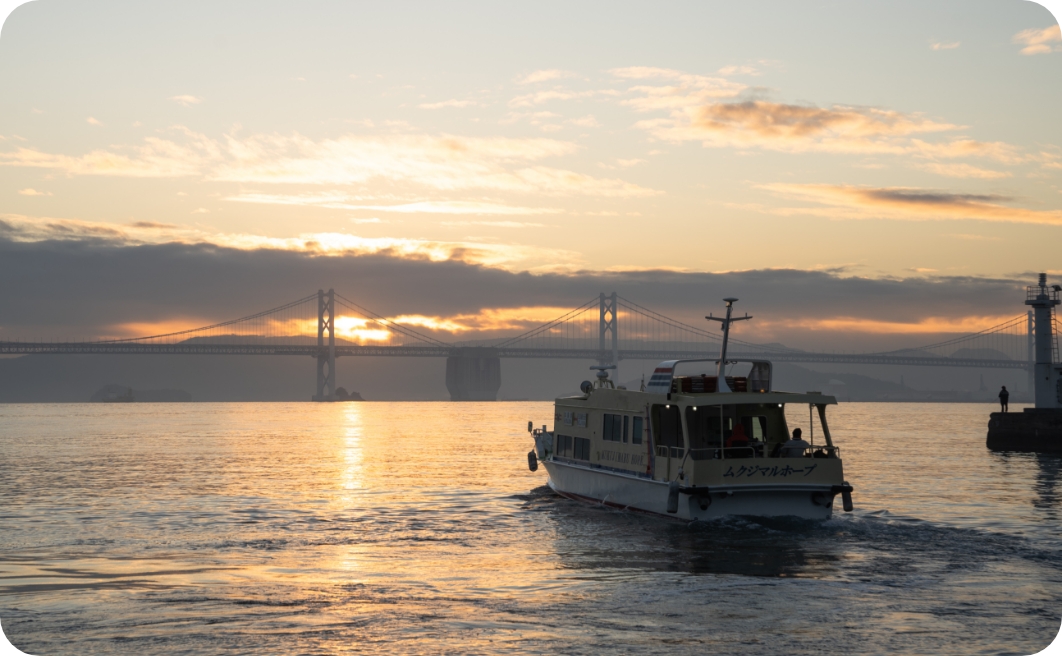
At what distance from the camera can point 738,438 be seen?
22938mm

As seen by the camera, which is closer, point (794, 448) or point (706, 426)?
point (794, 448)

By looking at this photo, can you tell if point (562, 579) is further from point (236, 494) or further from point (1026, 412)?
point (1026, 412)

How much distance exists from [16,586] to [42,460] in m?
37.0

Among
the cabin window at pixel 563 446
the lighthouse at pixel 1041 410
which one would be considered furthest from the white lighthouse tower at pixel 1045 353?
the cabin window at pixel 563 446

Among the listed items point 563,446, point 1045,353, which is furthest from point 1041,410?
point 563,446

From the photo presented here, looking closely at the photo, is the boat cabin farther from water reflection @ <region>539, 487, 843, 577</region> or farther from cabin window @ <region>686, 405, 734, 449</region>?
water reflection @ <region>539, 487, 843, 577</region>

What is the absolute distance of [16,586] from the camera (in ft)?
56.3

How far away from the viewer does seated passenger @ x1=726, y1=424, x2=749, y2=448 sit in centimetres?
2291

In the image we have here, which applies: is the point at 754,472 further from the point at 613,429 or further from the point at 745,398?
the point at 613,429

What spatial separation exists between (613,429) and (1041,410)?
34.9m

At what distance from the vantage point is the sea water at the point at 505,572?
13.3m

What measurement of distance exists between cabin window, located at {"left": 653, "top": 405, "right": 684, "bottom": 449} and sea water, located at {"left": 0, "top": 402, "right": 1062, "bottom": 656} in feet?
6.33

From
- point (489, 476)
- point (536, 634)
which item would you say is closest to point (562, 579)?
point (536, 634)

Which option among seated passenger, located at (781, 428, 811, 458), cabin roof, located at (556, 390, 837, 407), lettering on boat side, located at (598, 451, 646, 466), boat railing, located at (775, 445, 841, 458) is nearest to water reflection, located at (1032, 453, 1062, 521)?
boat railing, located at (775, 445, 841, 458)
